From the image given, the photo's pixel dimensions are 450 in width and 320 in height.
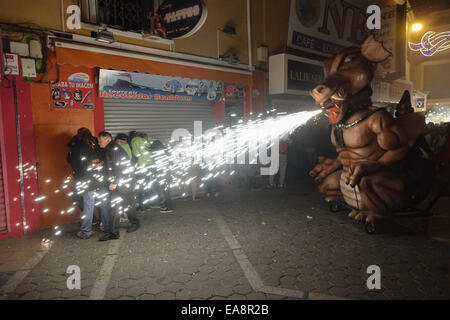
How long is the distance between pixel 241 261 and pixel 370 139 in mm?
3129

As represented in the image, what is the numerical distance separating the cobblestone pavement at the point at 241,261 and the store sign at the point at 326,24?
22.3 feet

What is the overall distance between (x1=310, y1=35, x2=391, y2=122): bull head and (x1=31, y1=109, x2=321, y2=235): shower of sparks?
1128 millimetres

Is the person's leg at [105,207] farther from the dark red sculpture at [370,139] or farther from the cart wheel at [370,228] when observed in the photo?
the cart wheel at [370,228]

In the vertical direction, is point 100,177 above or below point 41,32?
below

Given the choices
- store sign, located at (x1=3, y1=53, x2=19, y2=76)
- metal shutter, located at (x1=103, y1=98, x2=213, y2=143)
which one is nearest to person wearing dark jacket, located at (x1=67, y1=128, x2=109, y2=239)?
store sign, located at (x1=3, y1=53, x2=19, y2=76)

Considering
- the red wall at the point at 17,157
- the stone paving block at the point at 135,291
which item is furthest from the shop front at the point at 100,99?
the stone paving block at the point at 135,291

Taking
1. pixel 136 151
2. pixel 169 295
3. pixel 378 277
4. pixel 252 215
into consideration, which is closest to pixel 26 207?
pixel 136 151

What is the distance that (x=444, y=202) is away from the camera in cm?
766

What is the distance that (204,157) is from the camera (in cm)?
805

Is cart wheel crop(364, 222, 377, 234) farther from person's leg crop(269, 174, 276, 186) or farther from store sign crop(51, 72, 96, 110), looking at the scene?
store sign crop(51, 72, 96, 110)

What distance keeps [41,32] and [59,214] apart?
3540mm

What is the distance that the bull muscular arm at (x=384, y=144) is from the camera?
16.5 ft

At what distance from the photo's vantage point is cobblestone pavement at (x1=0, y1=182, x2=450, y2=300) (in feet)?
12.0
